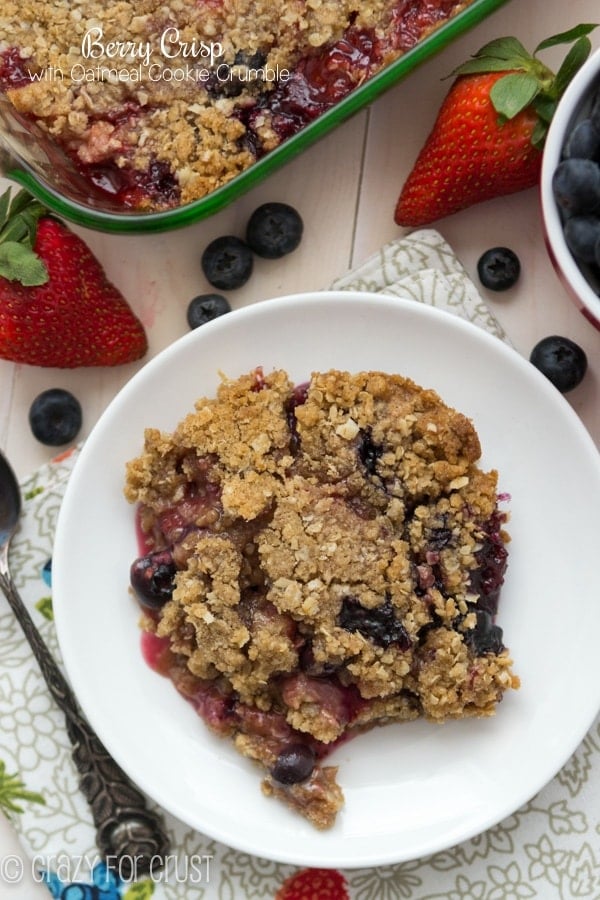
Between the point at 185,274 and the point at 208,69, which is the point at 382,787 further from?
the point at 208,69

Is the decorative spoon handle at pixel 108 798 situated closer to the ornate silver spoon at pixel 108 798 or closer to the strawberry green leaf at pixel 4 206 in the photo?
the ornate silver spoon at pixel 108 798

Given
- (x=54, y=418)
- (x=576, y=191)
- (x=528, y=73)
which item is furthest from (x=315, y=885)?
(x=528, y=73)

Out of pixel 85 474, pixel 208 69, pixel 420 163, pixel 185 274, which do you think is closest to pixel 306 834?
pixel 85 474

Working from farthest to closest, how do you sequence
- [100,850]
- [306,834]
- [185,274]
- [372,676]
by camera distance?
[185,274] < [100,850] < [306,834] < [372,676]

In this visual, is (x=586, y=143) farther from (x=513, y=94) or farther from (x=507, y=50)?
(x=507, y=50)

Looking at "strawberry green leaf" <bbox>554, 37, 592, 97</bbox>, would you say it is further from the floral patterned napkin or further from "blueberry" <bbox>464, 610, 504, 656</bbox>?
"blueberry" <bbox>464, 610, 504, 656</bbox>

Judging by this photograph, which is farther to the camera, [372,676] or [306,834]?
[306,834]
